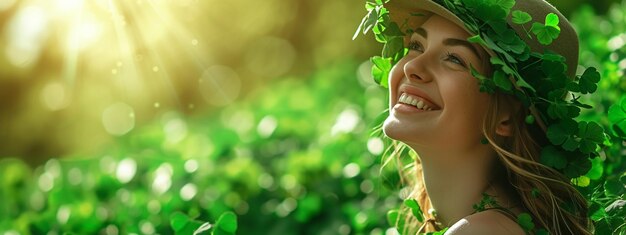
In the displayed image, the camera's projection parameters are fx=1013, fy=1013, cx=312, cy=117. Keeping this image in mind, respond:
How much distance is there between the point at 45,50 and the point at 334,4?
131 inches

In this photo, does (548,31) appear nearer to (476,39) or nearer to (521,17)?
(521,17)

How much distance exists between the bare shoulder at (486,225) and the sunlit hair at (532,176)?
0.14 m

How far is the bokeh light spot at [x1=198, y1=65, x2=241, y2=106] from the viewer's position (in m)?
12.3

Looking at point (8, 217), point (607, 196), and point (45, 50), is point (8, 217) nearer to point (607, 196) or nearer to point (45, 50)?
point (607, 196)

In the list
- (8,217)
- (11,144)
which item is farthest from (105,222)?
(11,144)

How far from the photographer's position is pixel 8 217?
557cm

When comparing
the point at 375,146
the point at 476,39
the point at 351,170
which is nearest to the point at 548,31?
the point at 476,39

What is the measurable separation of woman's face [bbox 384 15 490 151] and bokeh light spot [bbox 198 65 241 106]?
31.0ft

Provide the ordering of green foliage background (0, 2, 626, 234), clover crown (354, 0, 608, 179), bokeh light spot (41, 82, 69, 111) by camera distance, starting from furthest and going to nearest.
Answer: bokeh light spot (41, 82, 69, 111) < green foliage background (0, 2, 626, 234) < clover crown (354, 0, 608, 179)

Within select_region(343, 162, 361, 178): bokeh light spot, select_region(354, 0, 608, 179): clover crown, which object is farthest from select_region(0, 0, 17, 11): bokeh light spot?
select_region(354, 0, 608, 179): clover crown

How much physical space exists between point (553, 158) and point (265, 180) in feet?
8.20

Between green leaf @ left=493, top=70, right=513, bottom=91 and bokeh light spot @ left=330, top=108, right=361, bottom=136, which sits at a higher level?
green leaf @ left=493, top=70, right=513, bottom=91

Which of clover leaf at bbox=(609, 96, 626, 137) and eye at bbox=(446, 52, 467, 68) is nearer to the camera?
eye at bbox=(446, 52, 467, 68)

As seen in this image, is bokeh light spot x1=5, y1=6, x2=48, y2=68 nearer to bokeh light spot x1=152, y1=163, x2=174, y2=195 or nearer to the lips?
bokeh light spot x1=152, y1=163, x2=174, y2=195
